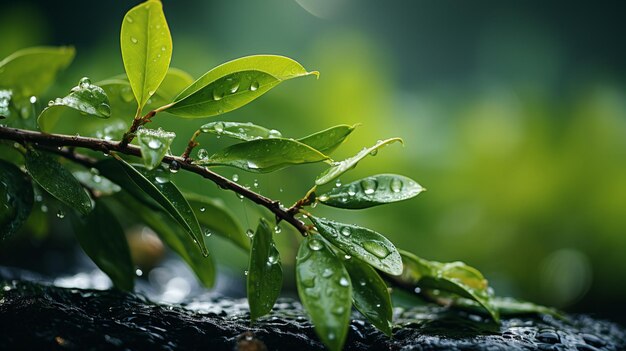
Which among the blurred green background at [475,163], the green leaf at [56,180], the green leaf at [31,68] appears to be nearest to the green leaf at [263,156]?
the green leaf at [56,180]

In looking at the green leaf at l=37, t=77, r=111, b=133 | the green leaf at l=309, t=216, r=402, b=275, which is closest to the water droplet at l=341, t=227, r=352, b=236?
the green leaf at l=309, t=216, r=402, b=275

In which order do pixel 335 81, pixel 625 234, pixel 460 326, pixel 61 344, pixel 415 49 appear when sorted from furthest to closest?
pixel 415 49 < pixel 335 81 < pixel 625 234 < pixel 460 326 < pixel 61 344

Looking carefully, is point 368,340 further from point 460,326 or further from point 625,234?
point 625,234

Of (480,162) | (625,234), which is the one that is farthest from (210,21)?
(625,234)

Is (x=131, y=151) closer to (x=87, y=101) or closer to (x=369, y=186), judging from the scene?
(x=87, y=101)

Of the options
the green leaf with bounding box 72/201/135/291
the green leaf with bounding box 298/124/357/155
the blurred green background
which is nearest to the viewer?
the green leaf with bounding box 298/124/357/155

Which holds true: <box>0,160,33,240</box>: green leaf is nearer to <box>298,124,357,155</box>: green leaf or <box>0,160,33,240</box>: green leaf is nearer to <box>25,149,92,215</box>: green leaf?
<box>25,149,92,215</box>: green leaf

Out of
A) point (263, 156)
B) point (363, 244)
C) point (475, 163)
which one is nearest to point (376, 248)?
point (363, 244)
